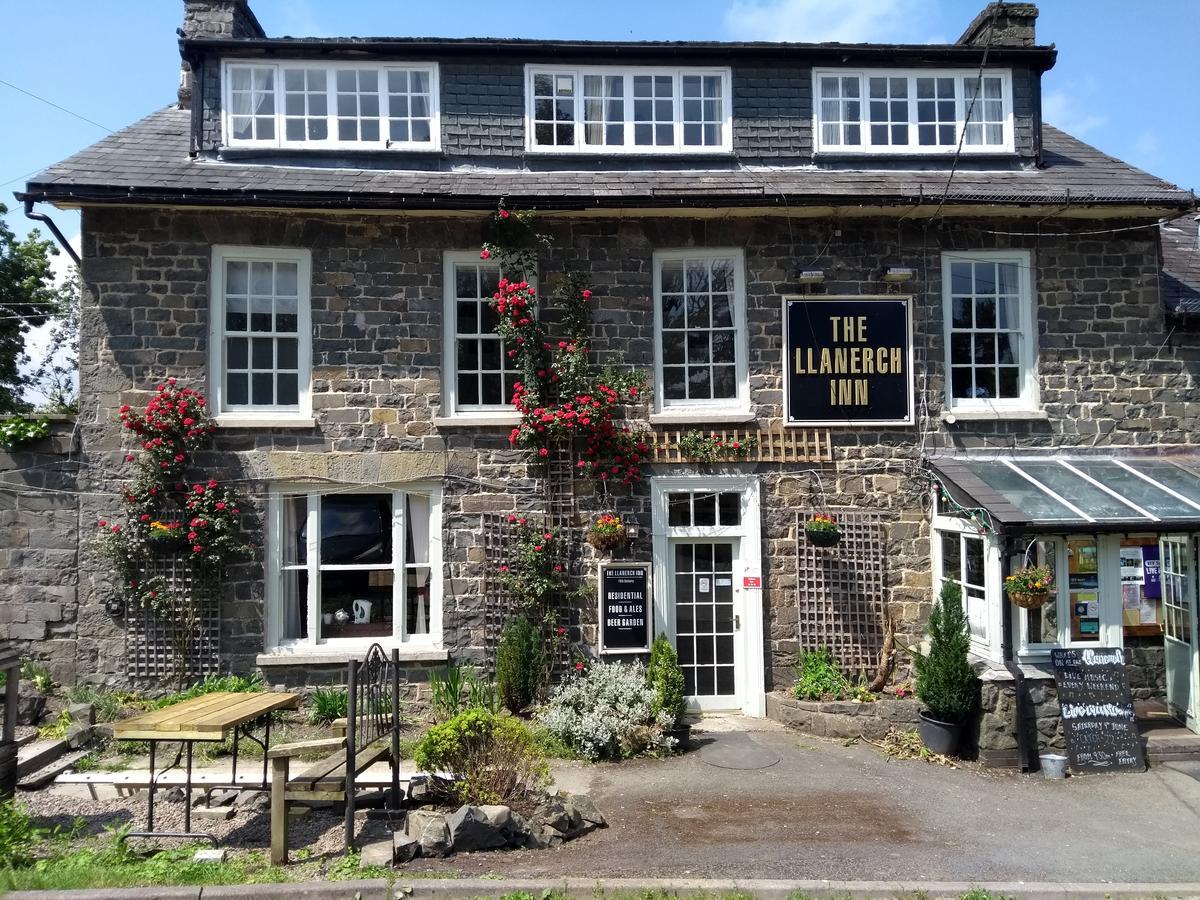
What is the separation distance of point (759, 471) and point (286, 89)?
800cm

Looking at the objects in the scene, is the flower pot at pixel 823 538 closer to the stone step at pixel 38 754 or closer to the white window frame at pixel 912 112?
the white window frame at pixel 912 112

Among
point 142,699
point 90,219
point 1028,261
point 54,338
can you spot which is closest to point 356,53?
point 90,219

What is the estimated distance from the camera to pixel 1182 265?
12078 mm

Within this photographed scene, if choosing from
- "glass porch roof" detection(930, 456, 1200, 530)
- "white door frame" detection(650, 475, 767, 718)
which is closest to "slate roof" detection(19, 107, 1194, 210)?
"glass porch roof" detection(930, 456, 1200, 530)

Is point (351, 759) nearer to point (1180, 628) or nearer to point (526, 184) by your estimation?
point (526, 184)

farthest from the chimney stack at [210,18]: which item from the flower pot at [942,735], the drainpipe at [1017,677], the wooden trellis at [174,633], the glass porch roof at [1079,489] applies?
the flower pot at [942,735]

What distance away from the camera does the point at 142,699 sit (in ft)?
32.0

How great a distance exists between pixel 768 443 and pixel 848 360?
1503 mm

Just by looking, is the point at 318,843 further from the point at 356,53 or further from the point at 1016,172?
the point at 1016,172

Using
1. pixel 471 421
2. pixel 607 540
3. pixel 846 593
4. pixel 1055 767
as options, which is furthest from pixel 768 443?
pixel 1055 767

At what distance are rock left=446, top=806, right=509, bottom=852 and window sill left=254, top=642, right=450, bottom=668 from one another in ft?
12.7

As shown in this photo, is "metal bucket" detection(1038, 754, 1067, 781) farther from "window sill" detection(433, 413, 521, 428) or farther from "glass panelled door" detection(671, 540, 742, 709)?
"window sill" detection(433, 413, 521, 428)

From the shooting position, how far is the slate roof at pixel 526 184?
992 cm

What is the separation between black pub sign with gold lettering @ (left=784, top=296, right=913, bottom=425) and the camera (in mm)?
10586
